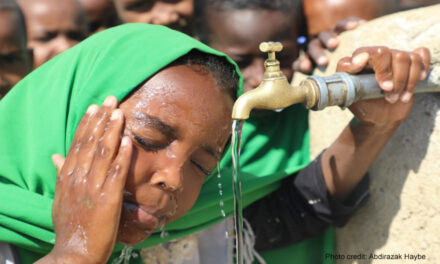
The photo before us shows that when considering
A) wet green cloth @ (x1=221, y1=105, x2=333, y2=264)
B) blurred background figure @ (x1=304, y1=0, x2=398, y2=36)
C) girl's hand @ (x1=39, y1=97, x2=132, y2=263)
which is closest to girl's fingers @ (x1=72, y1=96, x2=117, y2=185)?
girl's hand @ (x1=39, y1=97, x2=132, y2=263)

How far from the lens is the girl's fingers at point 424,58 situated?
166cm

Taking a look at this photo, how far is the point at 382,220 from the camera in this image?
191cm

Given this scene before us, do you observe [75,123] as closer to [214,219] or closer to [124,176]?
[124,176]

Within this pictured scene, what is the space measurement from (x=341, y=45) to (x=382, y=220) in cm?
69

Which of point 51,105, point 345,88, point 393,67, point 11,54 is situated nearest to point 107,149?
point 51,105

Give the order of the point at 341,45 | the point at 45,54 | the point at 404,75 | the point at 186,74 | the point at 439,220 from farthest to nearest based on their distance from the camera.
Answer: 1. the point at 45,54
2. the point at 341,45
3. the point at 439,220
4. the point at 404,75
5. the point at 186,74

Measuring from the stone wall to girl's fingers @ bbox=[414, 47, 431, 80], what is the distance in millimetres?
36

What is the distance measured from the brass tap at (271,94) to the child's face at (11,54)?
5.85ft

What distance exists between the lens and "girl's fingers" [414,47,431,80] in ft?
5.44

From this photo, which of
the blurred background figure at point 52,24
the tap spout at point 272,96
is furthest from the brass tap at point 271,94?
the blurred background figure at point 52,24

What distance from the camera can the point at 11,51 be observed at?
2.86 m

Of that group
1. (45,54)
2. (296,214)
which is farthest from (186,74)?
(45,54)

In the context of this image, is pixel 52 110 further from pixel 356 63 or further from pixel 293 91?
pixel 356 63

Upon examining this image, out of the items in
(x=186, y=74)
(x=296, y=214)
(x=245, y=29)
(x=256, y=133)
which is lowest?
(x=296, y=214)
